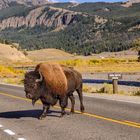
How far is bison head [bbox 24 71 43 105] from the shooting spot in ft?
47.6

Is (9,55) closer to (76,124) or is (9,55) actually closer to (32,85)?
(32,85)

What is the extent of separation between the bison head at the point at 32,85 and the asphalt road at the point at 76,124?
851 millimetres

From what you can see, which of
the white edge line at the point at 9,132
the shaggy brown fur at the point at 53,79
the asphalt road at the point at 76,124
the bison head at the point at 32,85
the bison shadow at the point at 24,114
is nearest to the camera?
the asphalt road at the point at 76,124

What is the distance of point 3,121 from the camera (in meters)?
15.6

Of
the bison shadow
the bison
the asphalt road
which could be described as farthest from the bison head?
the bison shadow

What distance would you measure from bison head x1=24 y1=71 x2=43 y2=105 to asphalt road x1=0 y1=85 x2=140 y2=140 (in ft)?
2.79

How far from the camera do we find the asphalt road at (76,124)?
12.1m

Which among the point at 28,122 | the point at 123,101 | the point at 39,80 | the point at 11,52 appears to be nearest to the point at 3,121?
the point at 28,122

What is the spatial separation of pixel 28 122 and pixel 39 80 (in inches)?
54.0

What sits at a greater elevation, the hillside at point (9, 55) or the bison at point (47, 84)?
the bison at point (47, 84)

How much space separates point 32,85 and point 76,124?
1.73m

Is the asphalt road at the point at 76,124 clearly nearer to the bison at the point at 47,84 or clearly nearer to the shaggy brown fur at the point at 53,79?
the bison at the point at 47,84

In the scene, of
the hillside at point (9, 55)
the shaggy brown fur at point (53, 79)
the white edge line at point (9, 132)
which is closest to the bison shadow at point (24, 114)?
the shaggy brown fur at point (53, 79)

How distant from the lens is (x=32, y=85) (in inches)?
571
